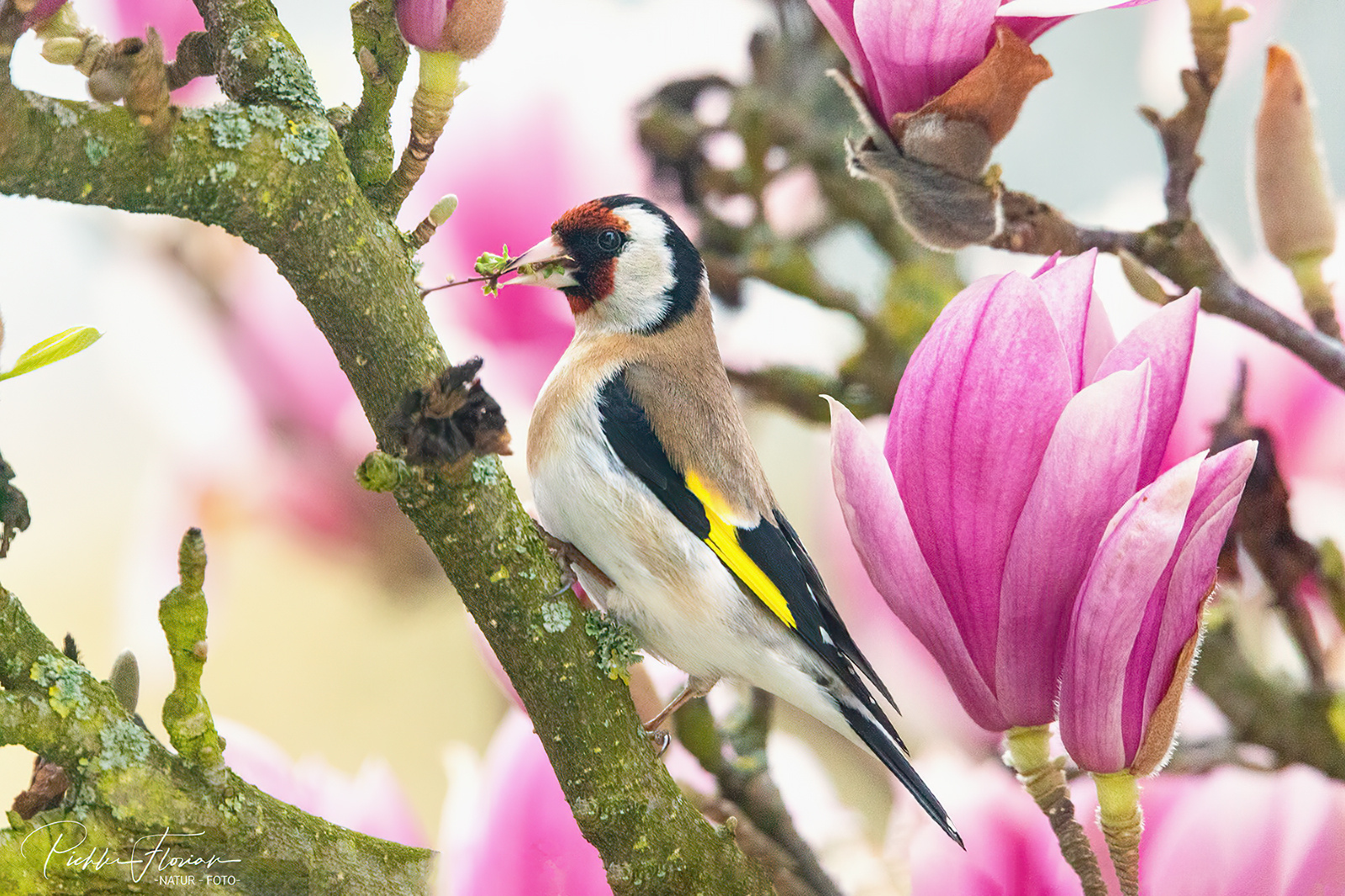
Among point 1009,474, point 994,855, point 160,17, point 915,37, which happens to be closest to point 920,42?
point 915,37

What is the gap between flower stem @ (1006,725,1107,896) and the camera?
25 centimetres

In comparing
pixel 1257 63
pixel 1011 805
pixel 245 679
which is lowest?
pixel 245 679

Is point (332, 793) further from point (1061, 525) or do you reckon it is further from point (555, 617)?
point (1061, 525)

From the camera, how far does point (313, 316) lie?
26 centimetres

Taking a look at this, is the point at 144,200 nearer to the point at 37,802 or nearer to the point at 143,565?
the point at 37,802

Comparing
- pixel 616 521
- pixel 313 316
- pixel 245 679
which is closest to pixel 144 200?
pixel 313 316

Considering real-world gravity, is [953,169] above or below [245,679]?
above

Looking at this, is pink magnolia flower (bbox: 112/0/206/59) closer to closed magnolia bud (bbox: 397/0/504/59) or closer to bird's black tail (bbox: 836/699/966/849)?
closed magnolia bud (bbox: 397/0/504/59)

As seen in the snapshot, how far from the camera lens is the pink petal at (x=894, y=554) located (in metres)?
0.24

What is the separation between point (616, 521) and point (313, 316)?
132 mm

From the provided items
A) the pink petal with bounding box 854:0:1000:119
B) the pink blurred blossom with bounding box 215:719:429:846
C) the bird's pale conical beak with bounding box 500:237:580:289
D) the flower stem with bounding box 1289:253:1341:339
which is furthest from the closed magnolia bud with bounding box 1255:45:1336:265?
the pink blurred blossom with bounding box 215:719:429:846

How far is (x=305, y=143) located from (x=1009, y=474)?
168 mm

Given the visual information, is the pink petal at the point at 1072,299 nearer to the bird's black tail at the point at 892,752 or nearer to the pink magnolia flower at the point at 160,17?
the bird's black tail at the point at 892,752
